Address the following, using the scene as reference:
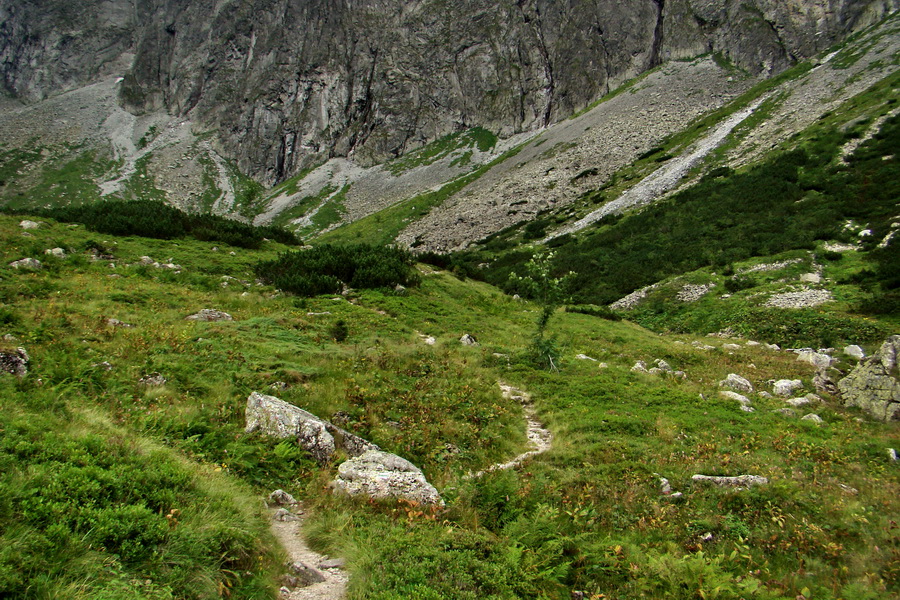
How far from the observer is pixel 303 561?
15.9 feet

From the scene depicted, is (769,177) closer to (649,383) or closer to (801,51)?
(649,383)

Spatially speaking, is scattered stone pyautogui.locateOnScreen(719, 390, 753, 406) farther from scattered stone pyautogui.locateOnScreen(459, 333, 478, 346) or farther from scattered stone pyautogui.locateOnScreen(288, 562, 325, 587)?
scattered stone pyautogui.locateOnScreen(288, 562, 325, 587)

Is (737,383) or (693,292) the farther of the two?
(693,292)

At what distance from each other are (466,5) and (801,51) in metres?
78.6

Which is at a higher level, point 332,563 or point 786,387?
point 332,563

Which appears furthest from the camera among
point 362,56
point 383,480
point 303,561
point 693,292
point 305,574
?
point 362,56

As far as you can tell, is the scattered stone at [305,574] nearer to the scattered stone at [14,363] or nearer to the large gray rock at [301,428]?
the large gray rock at [301,428]

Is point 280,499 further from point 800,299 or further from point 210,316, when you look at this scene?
point 800,299

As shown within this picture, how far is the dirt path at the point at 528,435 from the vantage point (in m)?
7.88

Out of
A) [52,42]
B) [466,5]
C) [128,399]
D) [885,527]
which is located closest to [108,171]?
[52,42]

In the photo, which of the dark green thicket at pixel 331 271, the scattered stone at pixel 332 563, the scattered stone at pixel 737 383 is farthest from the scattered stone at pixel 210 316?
the scattered stone at pixel 737 383

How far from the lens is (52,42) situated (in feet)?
433

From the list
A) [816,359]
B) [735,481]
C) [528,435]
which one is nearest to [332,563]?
[528,435]

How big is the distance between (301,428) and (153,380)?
3.07m
